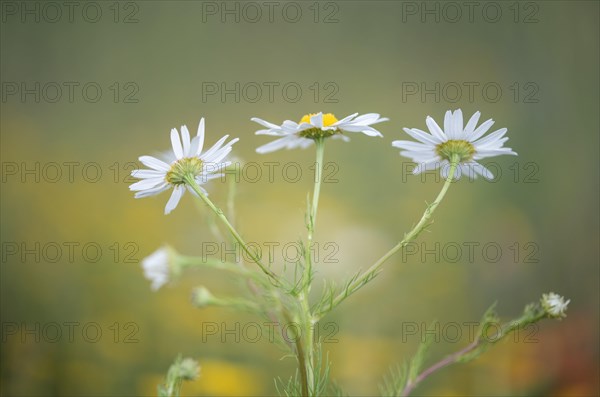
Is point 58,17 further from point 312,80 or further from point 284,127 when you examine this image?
point 284,127

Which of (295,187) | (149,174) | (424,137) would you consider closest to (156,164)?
(149,174)

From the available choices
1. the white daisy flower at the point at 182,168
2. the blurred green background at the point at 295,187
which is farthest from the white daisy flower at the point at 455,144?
the blurred green background at the point at 295,187

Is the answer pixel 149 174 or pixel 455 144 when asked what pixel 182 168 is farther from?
pixel 455 144

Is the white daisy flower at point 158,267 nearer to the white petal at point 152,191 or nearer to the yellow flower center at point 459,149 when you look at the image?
the white petal at point 152,191

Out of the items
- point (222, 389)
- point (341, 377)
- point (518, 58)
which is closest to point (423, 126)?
point (518, 58)

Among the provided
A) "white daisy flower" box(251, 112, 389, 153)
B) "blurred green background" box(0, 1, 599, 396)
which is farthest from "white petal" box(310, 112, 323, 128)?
"blurred green background" box(0, 1, 599, 396)
